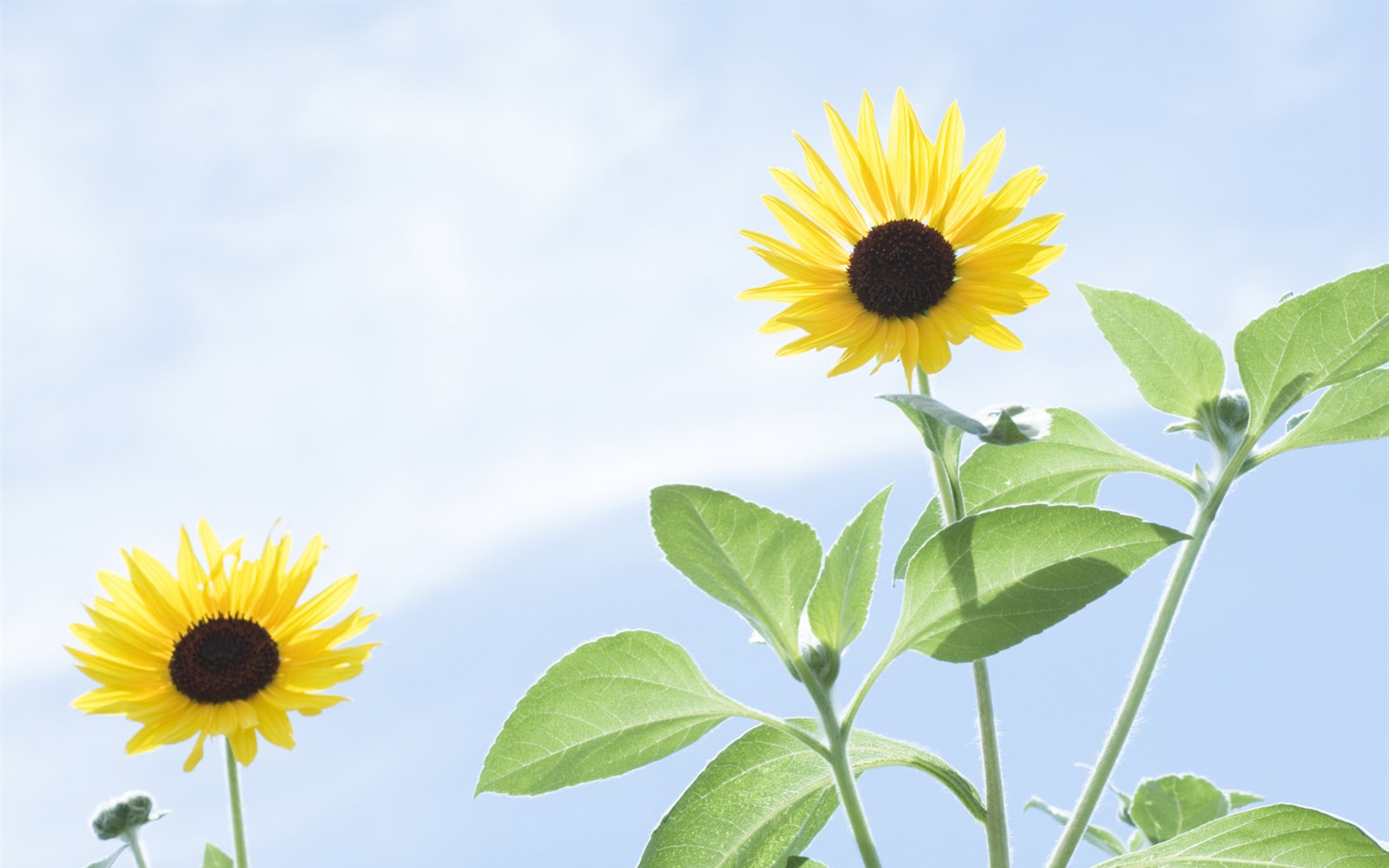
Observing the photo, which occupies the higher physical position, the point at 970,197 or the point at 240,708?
the point at 970,197

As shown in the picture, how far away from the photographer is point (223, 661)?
1.04m

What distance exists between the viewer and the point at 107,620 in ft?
3.50

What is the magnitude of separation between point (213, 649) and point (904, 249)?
2.30ft

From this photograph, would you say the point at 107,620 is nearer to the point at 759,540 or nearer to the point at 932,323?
the point at 759,540

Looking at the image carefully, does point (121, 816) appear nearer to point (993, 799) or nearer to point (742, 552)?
point (742, 552)

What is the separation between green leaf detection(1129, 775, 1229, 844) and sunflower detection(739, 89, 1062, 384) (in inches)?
20.6

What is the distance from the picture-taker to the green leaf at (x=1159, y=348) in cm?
103

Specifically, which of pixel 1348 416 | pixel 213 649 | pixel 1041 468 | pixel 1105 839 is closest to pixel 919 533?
pixel 1041 468

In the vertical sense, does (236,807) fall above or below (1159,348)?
below

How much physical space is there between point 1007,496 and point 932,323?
17 centimetres

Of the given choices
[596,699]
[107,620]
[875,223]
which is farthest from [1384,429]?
[107,620]

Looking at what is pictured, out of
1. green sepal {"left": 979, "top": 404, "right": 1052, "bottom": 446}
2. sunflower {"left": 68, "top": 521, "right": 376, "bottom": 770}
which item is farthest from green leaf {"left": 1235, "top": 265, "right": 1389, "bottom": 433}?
sunflower {"left": 68, "top": 521, "right": 376, "bottom": 770}

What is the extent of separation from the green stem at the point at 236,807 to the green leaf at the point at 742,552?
0.37 metres

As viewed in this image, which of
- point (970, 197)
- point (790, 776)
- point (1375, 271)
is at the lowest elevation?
point (790, 776)
